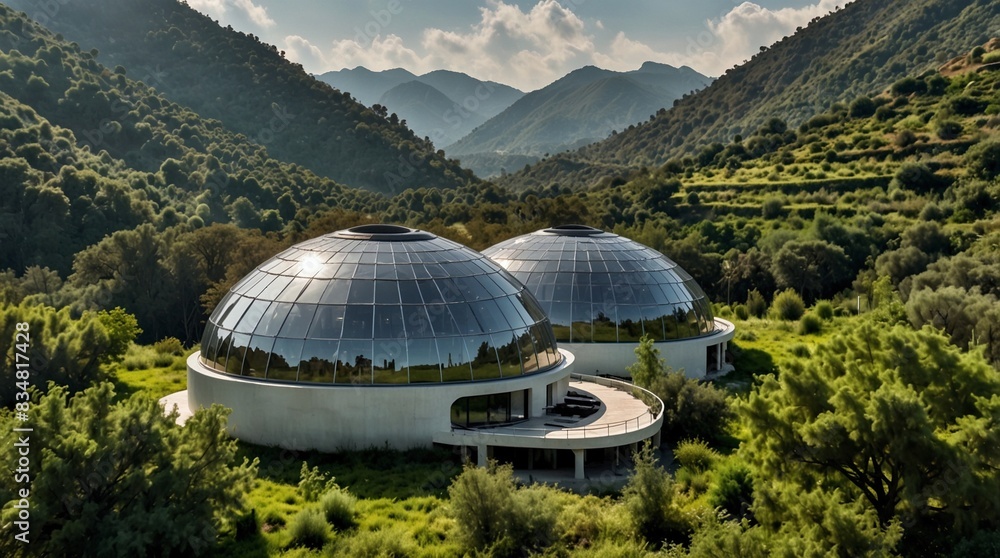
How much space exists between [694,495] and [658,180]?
7862 cm

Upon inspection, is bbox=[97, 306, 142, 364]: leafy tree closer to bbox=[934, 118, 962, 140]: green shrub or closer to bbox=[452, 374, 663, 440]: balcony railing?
bbox=[452, 374, 663, 440]: balcony railing

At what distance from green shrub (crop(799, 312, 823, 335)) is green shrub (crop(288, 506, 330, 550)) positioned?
114 ft

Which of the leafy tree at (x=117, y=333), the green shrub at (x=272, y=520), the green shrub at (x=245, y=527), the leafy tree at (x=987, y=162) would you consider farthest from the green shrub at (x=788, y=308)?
the green shrub at (x=245, y=527)

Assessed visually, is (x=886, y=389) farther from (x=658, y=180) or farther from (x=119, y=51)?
(x=119, y=51)

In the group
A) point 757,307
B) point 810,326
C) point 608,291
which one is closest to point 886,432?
point 608,291

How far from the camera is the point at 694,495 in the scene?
67.0ft

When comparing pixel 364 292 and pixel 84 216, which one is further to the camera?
pixel 84 216

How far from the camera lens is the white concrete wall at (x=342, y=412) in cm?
2228

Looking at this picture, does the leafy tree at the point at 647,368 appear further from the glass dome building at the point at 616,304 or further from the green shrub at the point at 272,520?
the green shrub at the point at 272,520

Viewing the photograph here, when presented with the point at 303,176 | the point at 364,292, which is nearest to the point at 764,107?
the point at 303,176

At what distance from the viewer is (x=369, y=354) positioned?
22500 mm

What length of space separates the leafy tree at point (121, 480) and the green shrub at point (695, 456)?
41.8 feet

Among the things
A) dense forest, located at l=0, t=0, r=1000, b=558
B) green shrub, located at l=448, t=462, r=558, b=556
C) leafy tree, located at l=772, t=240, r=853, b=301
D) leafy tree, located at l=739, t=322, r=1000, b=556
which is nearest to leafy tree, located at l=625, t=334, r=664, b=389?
dense forest, located at l=0, t=0, r=1000, b=558

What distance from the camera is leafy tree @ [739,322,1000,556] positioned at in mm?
13805
